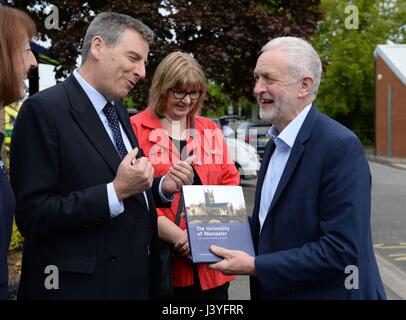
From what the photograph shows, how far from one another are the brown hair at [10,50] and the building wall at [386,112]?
26.1 meters

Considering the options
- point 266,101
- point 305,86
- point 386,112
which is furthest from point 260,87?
point 386,112

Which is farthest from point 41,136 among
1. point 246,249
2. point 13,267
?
point 13,267

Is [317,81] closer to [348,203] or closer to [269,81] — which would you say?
[269,81]

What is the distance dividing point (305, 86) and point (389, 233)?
288 inches

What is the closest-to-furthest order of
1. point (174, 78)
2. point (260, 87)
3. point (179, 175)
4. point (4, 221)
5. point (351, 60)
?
1. point (4, 221)
2. point (260, 87)
3. point (179, 175)
4. point (174, 78)
5. point (351, 60)

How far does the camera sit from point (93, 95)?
8.04ft

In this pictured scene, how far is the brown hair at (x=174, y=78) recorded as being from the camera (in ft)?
10.5

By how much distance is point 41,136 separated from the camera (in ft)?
7.23

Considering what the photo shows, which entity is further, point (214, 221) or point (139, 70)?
point (139, 70)

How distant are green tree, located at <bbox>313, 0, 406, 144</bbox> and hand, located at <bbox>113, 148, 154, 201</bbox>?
93.8 feet

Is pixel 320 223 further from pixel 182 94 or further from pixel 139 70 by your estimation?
pixel 182 94

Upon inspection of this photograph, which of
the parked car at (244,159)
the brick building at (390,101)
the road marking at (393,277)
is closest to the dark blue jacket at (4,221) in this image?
the road marking at (393,277)
